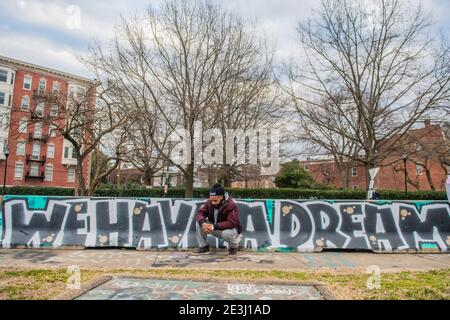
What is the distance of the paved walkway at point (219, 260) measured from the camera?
6422mm

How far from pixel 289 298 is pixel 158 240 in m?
5.01

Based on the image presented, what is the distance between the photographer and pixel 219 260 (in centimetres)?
714

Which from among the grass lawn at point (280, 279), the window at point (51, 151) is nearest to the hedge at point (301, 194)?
the grass lawn at point (280, 279)

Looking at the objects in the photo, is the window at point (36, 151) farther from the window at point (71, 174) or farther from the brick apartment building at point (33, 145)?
the window at point (71, 174)

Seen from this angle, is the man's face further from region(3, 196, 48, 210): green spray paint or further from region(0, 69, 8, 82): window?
region(0, 69, 8, 82): window

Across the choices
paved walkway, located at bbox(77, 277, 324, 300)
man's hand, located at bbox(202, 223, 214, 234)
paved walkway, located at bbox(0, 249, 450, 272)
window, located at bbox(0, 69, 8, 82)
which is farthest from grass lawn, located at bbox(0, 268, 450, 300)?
window, located at bbox(0, 69, 8, 82)

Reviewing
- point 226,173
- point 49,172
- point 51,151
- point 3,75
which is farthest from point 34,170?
point 226,173

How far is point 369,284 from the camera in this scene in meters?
4.77

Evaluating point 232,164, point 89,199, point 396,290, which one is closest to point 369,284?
point 396,290

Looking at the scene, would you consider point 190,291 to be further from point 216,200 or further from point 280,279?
point 216,200

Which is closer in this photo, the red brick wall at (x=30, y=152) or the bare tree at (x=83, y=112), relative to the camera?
the bare tree at (x=83, y=112)

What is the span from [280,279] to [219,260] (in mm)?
2311

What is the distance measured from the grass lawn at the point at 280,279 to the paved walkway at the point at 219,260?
0.61m

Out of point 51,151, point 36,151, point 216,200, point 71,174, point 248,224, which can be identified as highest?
point 51,151
